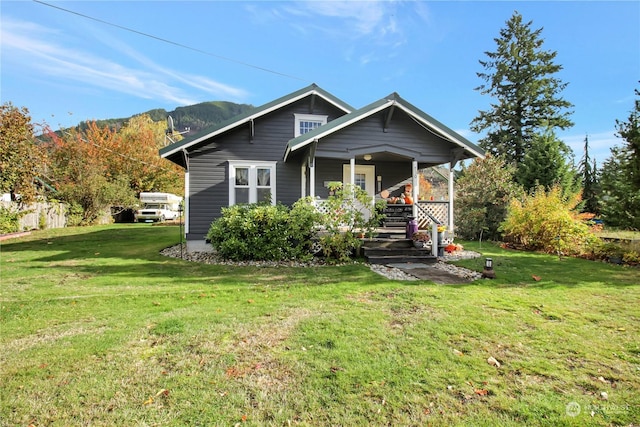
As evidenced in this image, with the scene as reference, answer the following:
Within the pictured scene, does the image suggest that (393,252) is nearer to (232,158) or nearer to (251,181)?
(251,181)

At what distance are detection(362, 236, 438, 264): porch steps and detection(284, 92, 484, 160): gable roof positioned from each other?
3.57 metres

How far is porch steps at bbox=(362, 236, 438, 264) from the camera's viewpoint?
8.80 metres

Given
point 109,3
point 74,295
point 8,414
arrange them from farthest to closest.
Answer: point 109,3 → point 74,295 → point 8,414

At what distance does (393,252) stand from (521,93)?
25.6 m

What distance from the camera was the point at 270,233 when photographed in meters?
8.98

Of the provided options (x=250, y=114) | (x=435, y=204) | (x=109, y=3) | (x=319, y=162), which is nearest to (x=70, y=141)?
(x=109, y=3)

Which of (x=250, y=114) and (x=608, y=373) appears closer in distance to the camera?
(x=608, y=373)

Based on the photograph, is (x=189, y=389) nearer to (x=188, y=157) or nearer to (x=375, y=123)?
(x=375, y=123)

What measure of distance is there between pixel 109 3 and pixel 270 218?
8644 mm

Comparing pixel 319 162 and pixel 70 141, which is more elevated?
pixel 70 141

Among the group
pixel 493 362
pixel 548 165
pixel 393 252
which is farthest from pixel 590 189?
pixel 493 362

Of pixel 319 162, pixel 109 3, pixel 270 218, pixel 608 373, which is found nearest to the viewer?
pixel 608 373

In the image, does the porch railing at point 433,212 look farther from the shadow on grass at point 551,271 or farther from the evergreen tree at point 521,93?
the evergreen tree at point 521,93

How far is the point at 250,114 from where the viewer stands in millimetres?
11711
